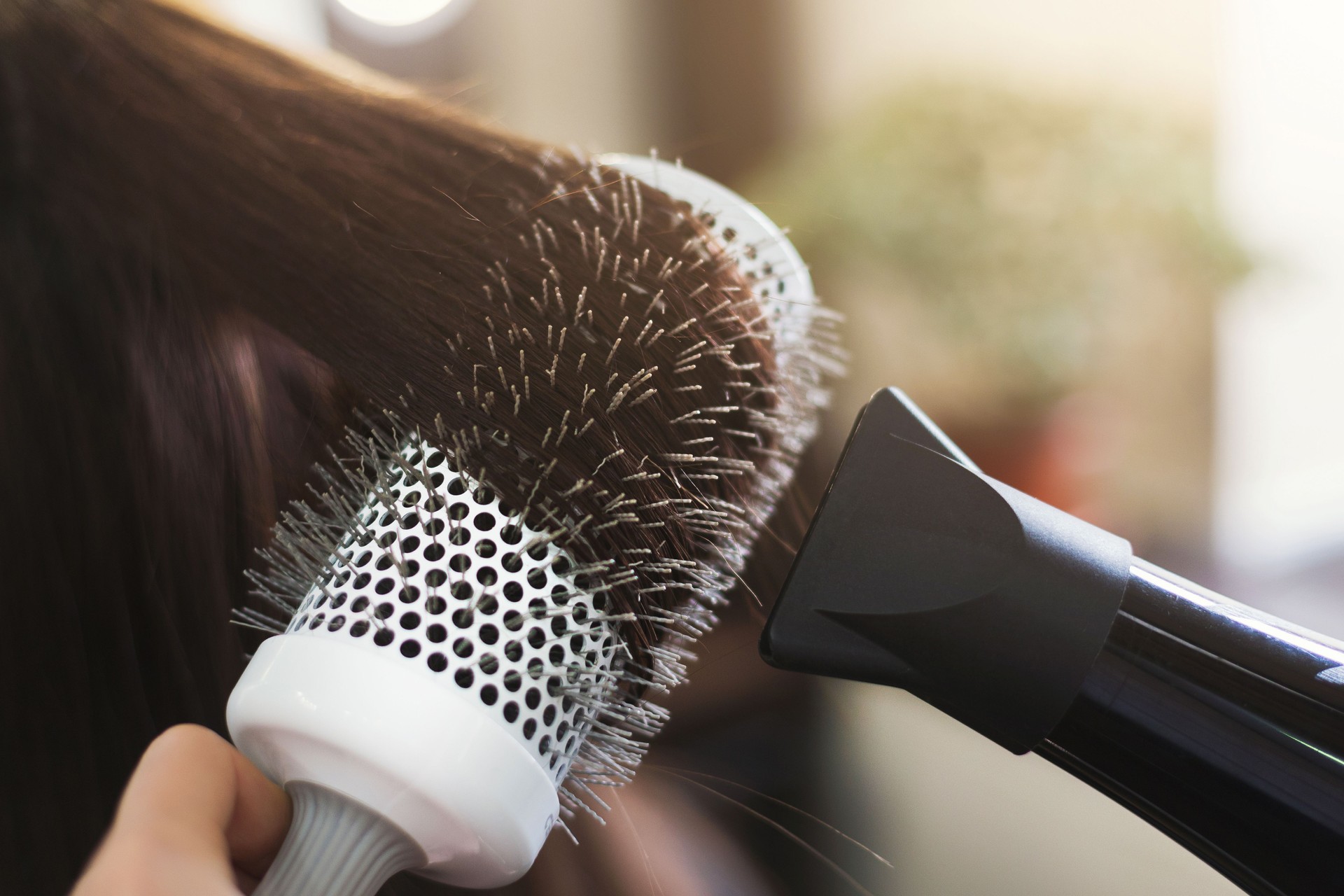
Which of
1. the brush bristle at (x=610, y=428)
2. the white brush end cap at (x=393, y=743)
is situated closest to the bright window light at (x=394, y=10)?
the brush bristle at (x=610, y=428)

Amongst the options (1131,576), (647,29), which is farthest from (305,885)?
(647,29)

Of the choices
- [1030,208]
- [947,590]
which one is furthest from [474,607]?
[1030,208]

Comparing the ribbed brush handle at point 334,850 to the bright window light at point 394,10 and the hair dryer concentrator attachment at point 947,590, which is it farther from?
the bright window light at point 394,10

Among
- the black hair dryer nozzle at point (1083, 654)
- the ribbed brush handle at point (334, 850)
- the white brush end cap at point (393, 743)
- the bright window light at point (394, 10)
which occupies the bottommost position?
the ribbed brush handle at point (334, 850)

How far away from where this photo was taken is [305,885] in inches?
10.2

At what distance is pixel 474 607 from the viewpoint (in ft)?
0.89

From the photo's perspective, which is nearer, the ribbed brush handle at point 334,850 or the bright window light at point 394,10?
the ribbed brush handle at point 334,850

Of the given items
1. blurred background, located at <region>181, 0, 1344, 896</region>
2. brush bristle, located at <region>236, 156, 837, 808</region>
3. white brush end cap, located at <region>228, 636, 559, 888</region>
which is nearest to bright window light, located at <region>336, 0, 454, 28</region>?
blurred background, located at <region>181, 0, 1344, 896</region>

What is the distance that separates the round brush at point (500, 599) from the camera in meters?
0.25

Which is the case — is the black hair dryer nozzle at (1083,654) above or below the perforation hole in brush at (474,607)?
above

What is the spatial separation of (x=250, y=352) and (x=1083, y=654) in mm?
337

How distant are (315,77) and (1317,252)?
971 millimetres

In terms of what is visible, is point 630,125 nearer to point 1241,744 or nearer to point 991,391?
point 991,391

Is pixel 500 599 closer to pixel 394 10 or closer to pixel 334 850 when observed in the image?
pixel 334 850
